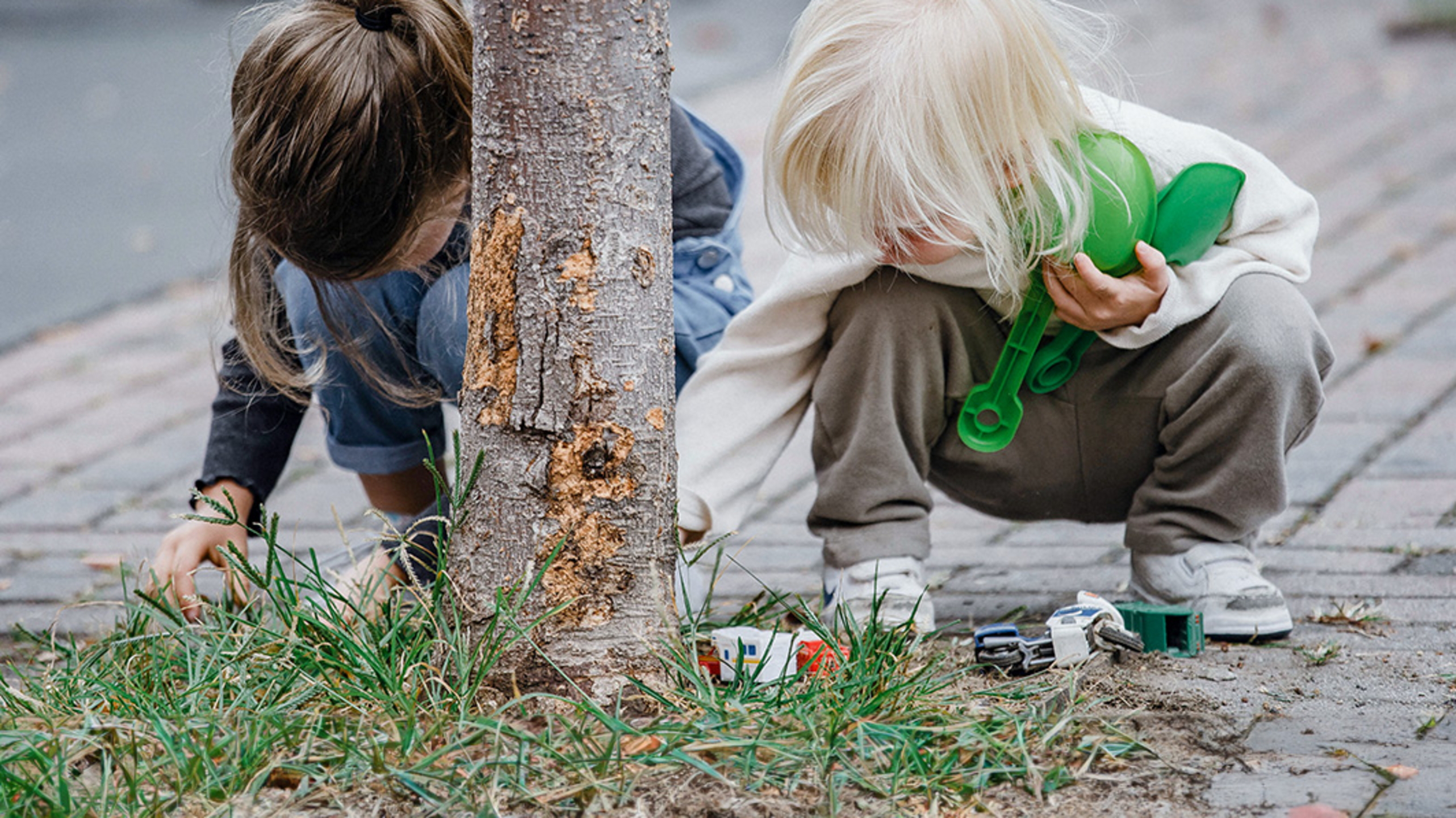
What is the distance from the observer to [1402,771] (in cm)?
160

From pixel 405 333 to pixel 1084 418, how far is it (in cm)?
109

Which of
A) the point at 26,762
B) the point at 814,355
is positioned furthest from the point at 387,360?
the point at 26,762

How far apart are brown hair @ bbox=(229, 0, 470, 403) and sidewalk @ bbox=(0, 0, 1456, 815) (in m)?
0.39

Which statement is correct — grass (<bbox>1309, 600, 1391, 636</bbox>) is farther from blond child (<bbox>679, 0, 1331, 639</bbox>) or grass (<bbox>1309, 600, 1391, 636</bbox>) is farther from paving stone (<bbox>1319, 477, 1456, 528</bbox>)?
paving stone (<bbox>1319, 477, 1456, 528</bbox>)

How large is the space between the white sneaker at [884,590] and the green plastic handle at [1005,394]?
21 cm

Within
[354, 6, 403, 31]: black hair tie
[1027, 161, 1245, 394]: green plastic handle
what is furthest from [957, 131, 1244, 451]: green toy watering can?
[354, 6, 403, 31]: black hair tie

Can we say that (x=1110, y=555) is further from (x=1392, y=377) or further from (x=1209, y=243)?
(x=1392, y=377)

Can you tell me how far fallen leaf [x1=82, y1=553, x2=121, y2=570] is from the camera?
277 cm

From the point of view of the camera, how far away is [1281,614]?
2.07 metres

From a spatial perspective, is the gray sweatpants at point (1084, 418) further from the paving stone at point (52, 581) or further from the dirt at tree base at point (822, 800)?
the paving stone at point (52, 581)

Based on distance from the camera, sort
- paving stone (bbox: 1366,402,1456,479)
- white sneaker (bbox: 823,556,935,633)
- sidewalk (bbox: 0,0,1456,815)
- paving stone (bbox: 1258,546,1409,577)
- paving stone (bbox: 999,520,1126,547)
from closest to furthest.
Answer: sidewalk (bbox: 0,0,1456,815), white sneaker (bbox: 823,556,935,633), paving stone (bbox: 1258,546,1409,577), paving stone (bbox: 999,520,1126,547), paving stone (bbox: 1366,402,1456,479)

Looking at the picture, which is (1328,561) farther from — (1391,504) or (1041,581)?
(1041,581)

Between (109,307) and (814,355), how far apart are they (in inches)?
131

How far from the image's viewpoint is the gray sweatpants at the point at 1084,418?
2.07m
